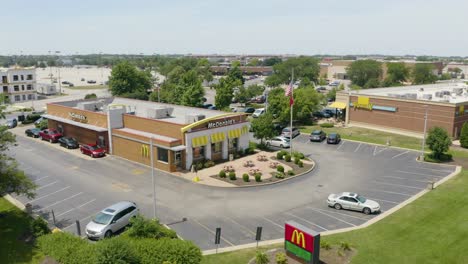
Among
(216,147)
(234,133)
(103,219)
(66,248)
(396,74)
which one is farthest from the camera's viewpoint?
(396,74)

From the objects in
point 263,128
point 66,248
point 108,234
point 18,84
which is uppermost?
point 18,84

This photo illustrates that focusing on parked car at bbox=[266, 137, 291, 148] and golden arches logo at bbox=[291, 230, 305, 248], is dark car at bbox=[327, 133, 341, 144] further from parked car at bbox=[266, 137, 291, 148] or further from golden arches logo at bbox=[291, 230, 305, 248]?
golden arches logo at bbox=[291, 230, 305, 248]

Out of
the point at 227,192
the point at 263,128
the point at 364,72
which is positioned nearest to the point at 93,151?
the point at 227,192

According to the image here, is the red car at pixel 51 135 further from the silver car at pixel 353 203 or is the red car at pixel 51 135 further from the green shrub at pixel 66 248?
the silver car at pixel 353 203

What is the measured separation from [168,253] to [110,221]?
7846 mm

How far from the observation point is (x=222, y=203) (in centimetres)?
3197

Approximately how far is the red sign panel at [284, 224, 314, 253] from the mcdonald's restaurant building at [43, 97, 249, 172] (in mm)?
20339

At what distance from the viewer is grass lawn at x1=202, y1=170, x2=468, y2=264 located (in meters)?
22.5

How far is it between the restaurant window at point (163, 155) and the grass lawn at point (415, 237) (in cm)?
1970

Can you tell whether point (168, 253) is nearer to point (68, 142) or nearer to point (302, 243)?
point (302, 243)

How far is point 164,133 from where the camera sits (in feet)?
143

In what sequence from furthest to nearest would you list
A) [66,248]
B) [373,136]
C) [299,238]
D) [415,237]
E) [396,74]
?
[396,74] < [373,136] < [415,237] < [299,238] < [66,248]

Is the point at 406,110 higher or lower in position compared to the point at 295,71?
lower

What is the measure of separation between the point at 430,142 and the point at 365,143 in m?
11.4
